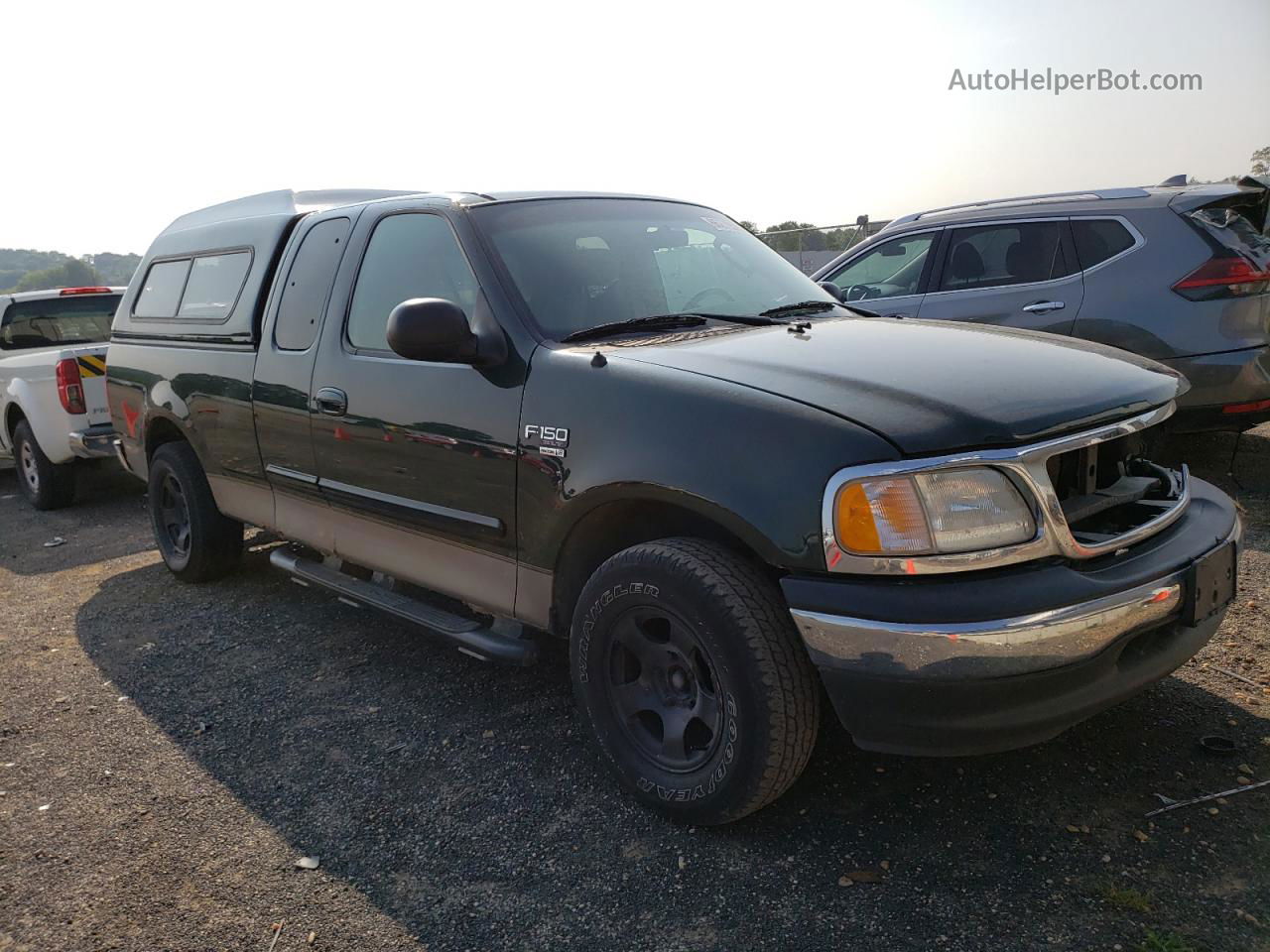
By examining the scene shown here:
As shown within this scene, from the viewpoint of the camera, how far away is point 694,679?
259cm

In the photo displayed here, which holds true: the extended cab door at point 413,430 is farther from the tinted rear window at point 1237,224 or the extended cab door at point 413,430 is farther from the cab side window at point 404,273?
the tinted rear window at point 1237,224

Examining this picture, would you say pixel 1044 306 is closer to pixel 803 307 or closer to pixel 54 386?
pixel 803 307

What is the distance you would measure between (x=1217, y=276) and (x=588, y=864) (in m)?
4.61

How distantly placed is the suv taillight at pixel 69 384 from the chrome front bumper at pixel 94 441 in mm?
186

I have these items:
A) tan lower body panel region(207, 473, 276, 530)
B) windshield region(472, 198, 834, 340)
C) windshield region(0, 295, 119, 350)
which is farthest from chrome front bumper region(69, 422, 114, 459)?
windshield region(472, 198, 834, 340)

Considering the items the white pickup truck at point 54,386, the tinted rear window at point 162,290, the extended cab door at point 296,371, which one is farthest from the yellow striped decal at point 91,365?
the extended cab door at point 296,371

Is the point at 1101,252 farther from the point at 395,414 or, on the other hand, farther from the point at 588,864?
the point at 588,864

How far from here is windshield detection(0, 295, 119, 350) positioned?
8.15 m

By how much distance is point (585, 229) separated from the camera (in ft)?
11.3

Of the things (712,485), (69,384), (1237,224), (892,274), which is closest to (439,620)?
(712,485)

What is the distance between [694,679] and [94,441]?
616 centimetres

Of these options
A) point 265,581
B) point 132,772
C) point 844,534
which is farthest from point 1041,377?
point 265,581

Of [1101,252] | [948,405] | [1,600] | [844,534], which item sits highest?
[1101,252]

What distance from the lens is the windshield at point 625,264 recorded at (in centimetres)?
317
